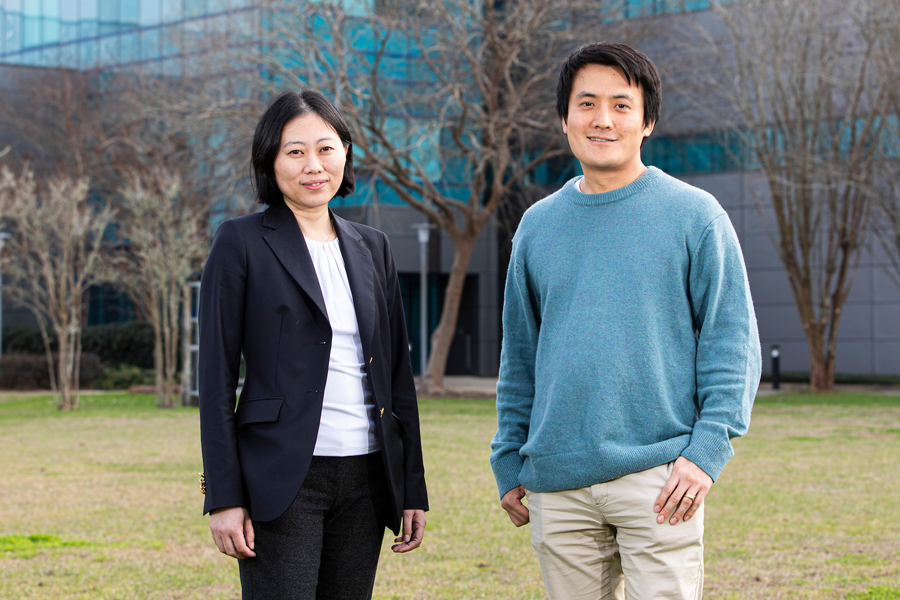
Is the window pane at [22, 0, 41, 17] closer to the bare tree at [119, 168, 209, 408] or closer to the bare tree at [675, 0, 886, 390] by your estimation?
the bare tree at [119, 168, 209, 408]

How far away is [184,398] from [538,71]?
990 centimetres

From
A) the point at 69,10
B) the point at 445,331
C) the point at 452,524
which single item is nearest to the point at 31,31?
the point at 69,10

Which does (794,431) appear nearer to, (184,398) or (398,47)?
(184,398)

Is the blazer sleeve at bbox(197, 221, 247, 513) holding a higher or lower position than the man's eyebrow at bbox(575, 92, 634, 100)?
lower

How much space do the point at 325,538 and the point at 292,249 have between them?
802 millimetres

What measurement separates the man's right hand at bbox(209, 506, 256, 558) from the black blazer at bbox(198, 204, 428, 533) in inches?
1.1

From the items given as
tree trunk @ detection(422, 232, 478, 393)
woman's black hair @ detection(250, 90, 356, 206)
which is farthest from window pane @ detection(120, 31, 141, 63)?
woman's black hair @ detection(250, 90, 356, 206)

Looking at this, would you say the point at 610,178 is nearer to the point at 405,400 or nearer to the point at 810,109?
the point at 405,400

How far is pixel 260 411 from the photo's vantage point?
253cm

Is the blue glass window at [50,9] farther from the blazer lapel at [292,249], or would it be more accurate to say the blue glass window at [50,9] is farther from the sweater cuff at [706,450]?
the sweater cuff at [706,450]

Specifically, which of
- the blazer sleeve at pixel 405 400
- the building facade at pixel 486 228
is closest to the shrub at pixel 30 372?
the building facade at pixel 486 228

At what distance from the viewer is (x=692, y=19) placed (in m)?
20.8

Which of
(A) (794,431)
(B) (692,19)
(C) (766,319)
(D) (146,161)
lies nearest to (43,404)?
(D) (146,161)

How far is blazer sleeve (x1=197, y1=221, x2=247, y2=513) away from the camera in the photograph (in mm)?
2482
